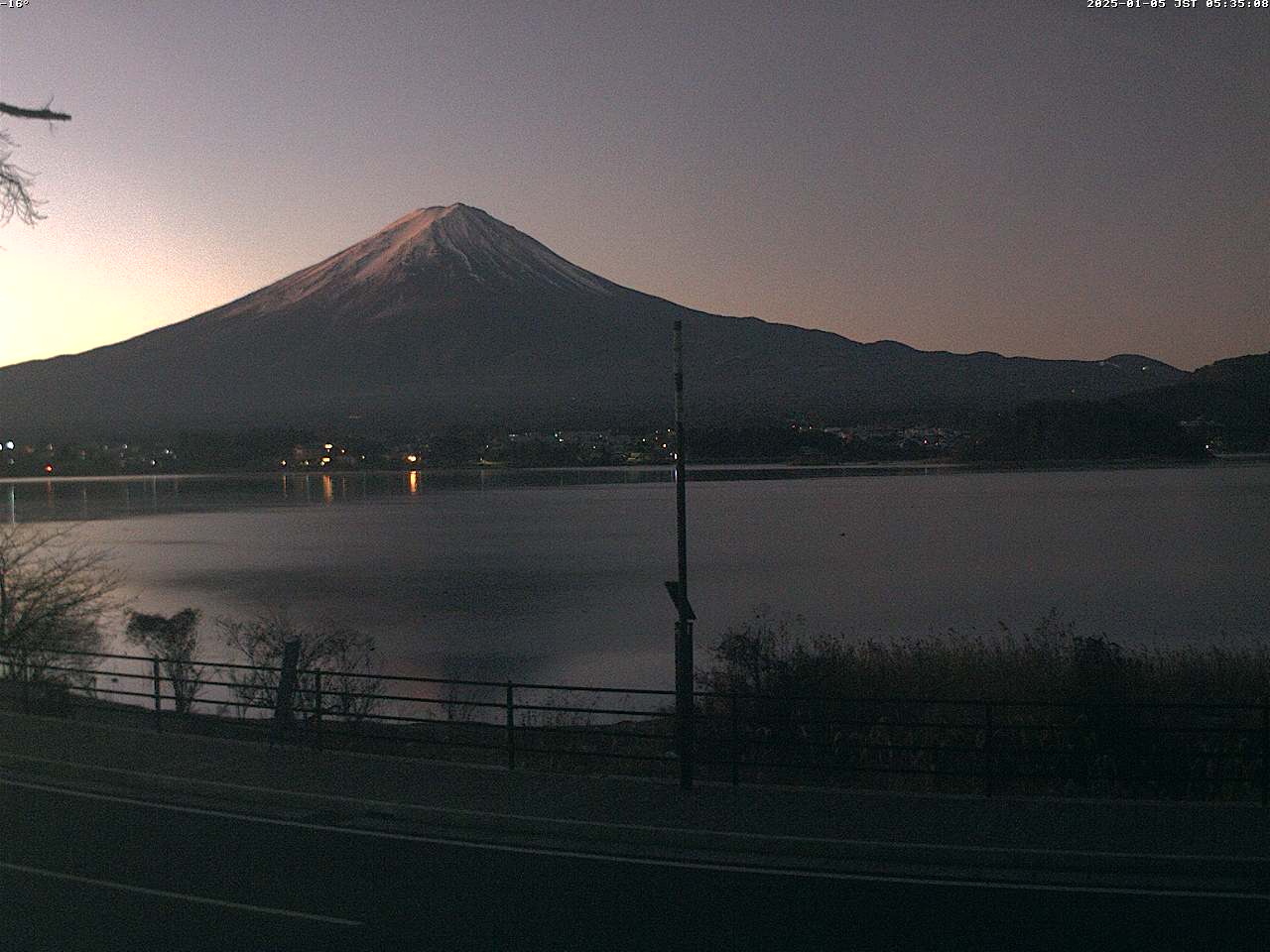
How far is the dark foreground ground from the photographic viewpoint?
22.9 feet

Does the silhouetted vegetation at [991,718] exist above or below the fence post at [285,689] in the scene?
below

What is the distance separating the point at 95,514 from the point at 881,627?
81.1 metres

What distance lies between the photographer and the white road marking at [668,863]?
7719 millimetres

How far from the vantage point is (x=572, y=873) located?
829cm

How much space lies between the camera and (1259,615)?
1454 inches

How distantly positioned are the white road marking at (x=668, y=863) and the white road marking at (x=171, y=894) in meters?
1.75

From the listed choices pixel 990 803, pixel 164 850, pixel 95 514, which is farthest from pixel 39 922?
pixel 95 514

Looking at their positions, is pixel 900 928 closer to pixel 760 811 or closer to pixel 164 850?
pixel 760 811

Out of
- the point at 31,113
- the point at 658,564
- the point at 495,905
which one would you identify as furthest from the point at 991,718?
the point at 658,564

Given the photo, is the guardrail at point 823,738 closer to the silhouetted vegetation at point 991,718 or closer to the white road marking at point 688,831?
the silhouetted vegetation at point 991,718

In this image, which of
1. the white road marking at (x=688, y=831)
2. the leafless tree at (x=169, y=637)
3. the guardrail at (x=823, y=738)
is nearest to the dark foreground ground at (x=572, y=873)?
the white road marking at (x=688, y=831)

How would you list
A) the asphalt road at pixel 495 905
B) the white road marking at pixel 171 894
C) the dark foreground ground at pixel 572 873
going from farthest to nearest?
the white road marking at pixel 171 894 < the dark foreground ground at pixel 572 873 < the asphalt road at pixel 495 905

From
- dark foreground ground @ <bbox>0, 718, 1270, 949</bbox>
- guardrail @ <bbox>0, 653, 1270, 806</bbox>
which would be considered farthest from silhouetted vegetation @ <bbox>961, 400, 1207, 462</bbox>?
dark foreground ground @ <bbox>0, 718, 1270, 949</bbox>

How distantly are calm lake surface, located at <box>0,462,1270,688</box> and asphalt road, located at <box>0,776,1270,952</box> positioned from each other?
19.7m
